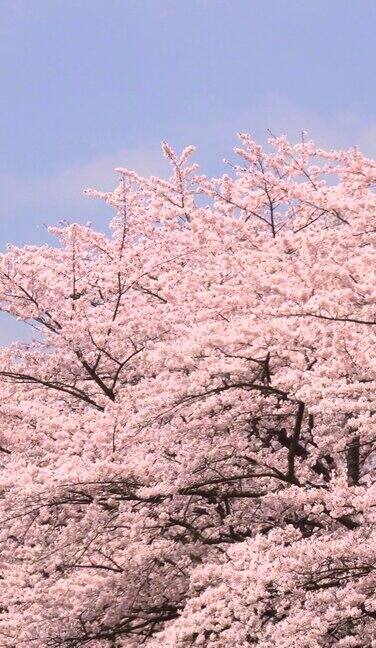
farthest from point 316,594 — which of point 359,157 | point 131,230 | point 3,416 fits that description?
point 131,230

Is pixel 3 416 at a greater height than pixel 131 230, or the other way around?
pixel 131 230

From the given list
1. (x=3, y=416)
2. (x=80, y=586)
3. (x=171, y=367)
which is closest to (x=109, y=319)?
(x=3, y=416)

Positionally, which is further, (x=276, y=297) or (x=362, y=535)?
(x=276, y=297)

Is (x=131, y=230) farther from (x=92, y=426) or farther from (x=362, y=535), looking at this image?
(x=362, y=535)

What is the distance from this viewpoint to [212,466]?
37.6ft

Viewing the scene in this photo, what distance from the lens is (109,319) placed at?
14.8 meters

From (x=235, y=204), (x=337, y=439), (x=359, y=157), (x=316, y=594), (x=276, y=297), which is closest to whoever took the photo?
(x=316, y=594)

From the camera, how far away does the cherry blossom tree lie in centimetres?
926

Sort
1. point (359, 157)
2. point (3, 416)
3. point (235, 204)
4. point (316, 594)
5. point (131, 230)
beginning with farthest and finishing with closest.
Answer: point (131, 230) < point (235, 204) < point (359, 157) < point (3, 416) < point (316, 594)

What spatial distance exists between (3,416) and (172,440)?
10.9 ft

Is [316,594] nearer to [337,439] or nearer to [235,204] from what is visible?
[337,439]

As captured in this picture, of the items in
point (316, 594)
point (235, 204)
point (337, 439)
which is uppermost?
point (235, 204)

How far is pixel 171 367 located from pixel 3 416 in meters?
3.23

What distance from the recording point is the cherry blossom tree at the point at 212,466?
9258 millimetres
